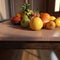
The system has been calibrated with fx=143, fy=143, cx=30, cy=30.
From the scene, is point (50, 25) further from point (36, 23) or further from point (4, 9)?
point (4, 9)

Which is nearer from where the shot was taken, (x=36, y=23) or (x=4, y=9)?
(x=36, y=23)

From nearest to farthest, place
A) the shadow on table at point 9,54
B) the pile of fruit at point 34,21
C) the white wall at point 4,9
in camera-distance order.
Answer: the shadow on table at point 9,54
the pile of fruit at point 34,21
the white wall at point 4,9

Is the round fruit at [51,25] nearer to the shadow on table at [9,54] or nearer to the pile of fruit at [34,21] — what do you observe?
the pile of fruit at [34,21]

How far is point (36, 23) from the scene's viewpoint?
3.06 ft

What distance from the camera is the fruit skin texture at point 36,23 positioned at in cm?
93

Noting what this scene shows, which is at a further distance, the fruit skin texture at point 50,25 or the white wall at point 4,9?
the white wall at point 4,9

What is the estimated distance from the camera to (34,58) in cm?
100

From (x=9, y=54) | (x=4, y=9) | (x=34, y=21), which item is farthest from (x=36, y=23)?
(x=4, y=9)

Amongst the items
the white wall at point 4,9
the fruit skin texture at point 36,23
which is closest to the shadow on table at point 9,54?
the fruit skin texture at point 36,23

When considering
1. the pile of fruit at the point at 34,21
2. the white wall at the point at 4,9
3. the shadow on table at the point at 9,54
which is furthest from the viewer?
the white wall at the point at 4,9

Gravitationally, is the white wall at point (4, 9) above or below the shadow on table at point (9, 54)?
above

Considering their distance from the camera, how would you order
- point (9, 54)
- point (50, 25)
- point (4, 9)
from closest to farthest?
point (9, 54)
point (50, 25)
point (4, 9)

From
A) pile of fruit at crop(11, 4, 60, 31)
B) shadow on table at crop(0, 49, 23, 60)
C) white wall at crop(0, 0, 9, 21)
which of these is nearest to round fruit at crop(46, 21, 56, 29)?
pile of fruit at crop(11, 4, 60, 31)

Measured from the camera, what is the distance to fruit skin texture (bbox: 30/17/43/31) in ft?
3.05
